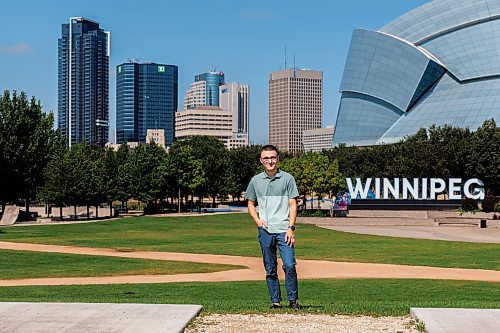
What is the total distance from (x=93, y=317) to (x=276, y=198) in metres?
3.16

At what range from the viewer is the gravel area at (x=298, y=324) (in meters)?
10.3

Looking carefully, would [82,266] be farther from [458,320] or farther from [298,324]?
[458,320]

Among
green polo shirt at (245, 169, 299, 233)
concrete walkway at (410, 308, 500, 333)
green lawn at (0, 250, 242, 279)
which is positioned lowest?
green lawn at (0, 250, 242, 279)

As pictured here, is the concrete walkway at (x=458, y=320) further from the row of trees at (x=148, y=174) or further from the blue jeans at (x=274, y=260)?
the row of trees at (x=148, y=174)

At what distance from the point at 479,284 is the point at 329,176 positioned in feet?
181

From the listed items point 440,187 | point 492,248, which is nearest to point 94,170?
point 440,187

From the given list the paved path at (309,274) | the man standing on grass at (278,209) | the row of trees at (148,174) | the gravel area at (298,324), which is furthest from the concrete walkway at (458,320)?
the row of trees at (148,174)

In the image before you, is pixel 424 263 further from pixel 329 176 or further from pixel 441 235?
pixel 329 176

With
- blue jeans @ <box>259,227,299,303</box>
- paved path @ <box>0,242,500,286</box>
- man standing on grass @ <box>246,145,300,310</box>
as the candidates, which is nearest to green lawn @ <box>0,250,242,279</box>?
paved path @ <box>0,242,500,286</box>

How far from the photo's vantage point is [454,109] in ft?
360

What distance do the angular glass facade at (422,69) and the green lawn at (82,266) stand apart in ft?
286

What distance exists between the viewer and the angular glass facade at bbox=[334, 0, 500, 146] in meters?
114

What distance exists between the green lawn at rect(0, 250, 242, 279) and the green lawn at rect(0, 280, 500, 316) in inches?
168

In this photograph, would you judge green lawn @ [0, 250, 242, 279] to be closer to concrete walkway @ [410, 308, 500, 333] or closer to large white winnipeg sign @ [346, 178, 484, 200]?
concrete walkway @ [410, 308, 500, 333]
